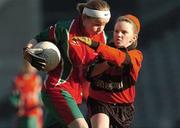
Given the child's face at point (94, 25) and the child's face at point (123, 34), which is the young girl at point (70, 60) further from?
the child's face at point (123, 34)

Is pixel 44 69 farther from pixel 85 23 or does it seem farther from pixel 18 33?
pixel 18 33

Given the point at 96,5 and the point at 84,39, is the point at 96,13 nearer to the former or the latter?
the point at 96,5

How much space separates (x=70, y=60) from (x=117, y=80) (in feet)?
1.42

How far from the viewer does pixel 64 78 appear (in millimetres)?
7691

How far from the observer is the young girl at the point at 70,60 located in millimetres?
7602

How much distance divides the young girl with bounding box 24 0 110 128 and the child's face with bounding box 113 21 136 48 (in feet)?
0.46

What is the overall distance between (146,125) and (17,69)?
3.41 m

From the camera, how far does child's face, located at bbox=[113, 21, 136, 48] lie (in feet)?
24.7

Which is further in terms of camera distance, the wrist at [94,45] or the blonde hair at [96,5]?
the blonde hair at [96,5]

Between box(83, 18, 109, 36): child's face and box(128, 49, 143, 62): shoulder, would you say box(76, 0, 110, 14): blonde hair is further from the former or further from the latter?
box(128, 49, 143, 62): shoulder

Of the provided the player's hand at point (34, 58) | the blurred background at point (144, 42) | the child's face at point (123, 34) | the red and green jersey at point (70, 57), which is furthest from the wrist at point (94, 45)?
the blurred background at point (144, 42)

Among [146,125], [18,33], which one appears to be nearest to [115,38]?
[146,125]

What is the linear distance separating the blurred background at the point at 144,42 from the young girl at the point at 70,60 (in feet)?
46.3

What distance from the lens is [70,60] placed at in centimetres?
769
